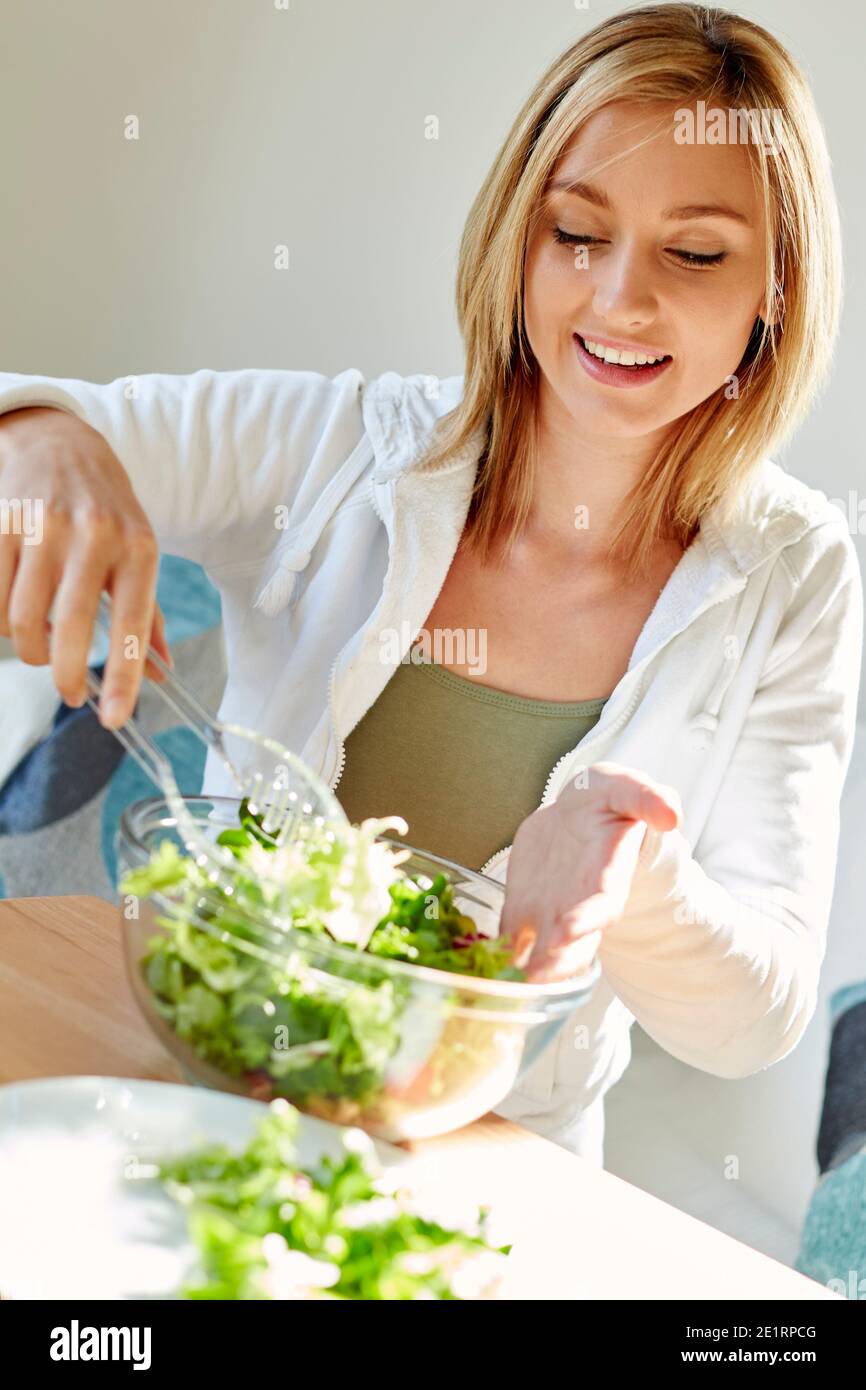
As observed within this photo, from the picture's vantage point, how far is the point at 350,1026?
2.07ft

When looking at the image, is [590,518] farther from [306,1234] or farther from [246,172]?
[246,172]

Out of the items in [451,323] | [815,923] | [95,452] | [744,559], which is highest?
[451,323]

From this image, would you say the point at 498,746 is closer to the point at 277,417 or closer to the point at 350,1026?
the point at 277,417

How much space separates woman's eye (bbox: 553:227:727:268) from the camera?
3.93 feet

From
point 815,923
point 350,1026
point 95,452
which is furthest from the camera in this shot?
point 815,923

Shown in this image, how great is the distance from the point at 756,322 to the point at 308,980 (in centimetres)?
93

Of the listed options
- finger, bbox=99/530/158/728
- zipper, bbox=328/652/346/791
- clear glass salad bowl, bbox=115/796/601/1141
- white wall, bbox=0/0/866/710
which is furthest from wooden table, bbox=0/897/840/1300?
white wall, bbox=0/0/866/710

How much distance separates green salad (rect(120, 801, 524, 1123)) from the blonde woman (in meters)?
0.39

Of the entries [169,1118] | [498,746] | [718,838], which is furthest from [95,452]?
[718,838]

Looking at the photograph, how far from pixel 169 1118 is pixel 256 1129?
4 cm

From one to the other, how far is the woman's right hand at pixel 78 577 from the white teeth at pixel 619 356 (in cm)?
52

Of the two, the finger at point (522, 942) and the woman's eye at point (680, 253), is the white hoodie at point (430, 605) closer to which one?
the woman's eye at point (680, 253)

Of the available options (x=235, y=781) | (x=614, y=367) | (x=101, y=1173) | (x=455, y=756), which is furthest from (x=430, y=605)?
(x=101, y=1173)

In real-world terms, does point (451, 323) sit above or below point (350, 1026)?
above
